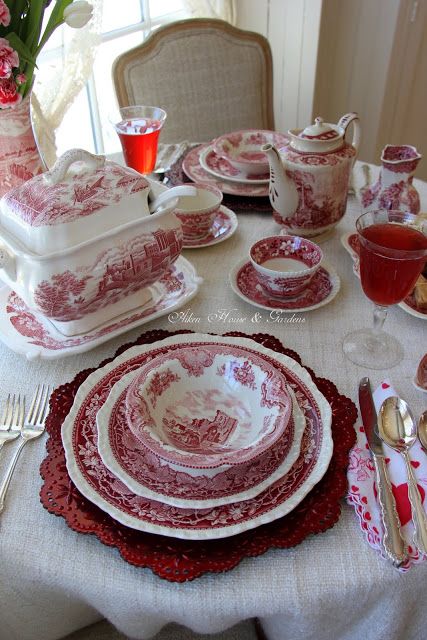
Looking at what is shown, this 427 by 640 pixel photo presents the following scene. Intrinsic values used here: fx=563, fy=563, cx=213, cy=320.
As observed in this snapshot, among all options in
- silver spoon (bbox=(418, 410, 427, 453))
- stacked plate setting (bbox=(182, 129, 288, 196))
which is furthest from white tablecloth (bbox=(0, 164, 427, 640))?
stacked plate setting (bbox=(182, 129, 288, 196))

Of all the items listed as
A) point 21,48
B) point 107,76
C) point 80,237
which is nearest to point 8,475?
point 80,237

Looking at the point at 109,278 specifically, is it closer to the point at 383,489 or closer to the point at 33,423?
the point at 33,423

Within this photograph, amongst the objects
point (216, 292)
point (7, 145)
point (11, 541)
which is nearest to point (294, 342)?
point (216, 292)

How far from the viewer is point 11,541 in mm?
521

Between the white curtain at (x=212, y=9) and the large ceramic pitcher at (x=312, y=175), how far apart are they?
1.15 metres

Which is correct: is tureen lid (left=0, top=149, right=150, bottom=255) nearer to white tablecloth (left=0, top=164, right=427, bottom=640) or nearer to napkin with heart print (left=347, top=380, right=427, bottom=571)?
white tablecloth (left=0, top=164, right=427, bottom=640)

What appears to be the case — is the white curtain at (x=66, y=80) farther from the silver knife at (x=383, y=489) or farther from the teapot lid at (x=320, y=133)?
the silver knife at (x=383, y=489)

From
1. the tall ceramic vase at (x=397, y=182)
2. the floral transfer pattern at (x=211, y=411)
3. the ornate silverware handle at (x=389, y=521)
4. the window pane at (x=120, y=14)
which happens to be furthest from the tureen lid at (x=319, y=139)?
the window pane at (x=120, y=14)

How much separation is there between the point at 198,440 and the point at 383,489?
0.19 meters

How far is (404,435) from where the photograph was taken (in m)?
0.60

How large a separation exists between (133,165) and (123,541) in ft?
2.60

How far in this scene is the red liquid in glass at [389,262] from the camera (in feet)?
2.24

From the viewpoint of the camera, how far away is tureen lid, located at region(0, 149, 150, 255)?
0.68m

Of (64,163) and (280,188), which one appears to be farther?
(280,188)
